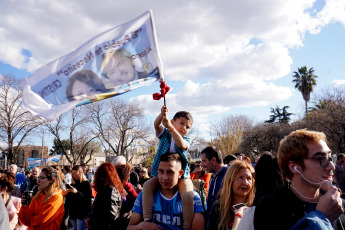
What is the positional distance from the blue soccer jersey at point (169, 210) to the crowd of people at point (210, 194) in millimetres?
10

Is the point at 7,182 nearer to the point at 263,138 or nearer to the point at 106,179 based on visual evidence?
the point at 106,179

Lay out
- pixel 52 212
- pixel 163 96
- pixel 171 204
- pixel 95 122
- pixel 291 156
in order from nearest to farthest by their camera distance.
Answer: pixel 291 156, pixel 171 204, pixel 163 96, pixel 52 212, pixel 95 122

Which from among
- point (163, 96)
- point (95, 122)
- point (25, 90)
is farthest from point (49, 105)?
point (95, 122)

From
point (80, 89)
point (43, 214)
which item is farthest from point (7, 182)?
point (80, 89)

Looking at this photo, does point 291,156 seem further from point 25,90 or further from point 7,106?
point 7,106

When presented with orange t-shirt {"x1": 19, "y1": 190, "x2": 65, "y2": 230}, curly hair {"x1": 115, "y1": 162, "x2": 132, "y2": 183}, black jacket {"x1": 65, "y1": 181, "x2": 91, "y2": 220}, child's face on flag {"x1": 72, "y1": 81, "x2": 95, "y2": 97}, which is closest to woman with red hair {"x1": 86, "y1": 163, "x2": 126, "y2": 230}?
orange t-shirt {"x1": 19, "y1": 190, "x2": 65, "y2": 230}

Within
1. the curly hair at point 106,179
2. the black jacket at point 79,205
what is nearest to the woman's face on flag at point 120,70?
the curly hair at point 106,179

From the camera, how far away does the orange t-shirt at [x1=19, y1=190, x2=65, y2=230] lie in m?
4.77

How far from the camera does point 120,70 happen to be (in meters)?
4.56

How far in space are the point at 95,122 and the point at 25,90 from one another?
1604 inches

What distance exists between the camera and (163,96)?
3.93 m

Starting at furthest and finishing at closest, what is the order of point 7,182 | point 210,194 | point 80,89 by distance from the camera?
point 7,182 < point 210,194 < point 80,89

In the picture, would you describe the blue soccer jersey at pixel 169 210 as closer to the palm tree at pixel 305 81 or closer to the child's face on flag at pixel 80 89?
the child's face on flag at pixel 80 89

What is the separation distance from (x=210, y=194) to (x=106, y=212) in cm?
168
